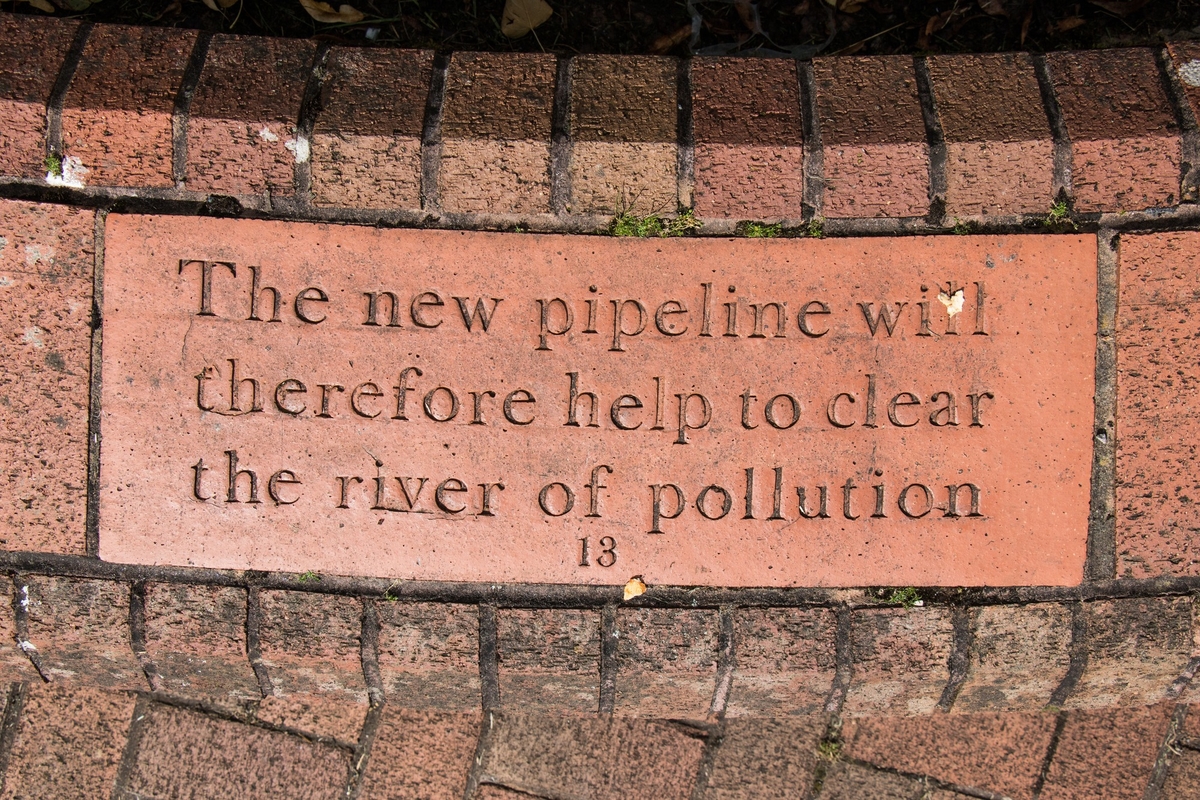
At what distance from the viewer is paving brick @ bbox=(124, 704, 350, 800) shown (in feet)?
7.48

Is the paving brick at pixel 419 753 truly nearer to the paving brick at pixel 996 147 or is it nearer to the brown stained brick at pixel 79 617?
the brown stained brick at pixel 79 617

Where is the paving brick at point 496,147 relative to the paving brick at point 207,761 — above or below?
above

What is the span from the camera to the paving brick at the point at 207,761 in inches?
89.8

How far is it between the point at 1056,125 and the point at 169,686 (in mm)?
2369

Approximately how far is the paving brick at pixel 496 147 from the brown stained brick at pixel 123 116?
23.0 inches

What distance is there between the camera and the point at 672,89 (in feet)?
5.93

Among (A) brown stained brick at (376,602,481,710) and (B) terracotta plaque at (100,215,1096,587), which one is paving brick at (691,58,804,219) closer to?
(B) terracotta plaque at (100,215,1096,587)

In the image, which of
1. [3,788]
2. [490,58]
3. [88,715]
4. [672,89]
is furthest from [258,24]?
[3,788]

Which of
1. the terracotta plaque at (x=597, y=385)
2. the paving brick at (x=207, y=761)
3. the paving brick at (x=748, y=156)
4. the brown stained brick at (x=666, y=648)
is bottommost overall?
the paving brick at (x=207, y=761)

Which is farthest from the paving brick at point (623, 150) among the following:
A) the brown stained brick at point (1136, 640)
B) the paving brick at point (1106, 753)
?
the paving brick at point (1106, 753)

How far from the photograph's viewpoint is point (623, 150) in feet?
5.74

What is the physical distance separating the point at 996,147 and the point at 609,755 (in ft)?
5.83

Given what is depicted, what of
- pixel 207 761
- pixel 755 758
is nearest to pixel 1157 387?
pixel 755 758

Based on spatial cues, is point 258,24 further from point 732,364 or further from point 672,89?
point 732,364
